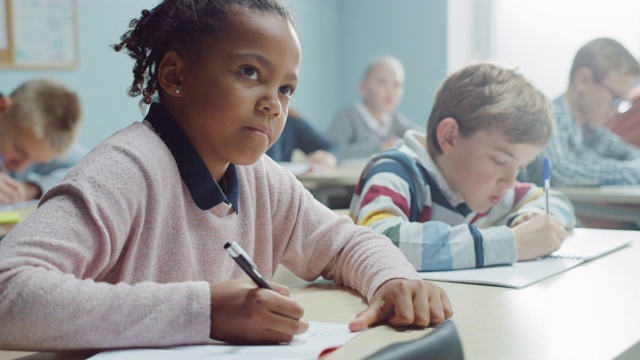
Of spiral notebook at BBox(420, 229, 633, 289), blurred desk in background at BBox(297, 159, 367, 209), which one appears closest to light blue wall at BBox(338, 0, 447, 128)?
blurred desk in background at BBox(297, 159, 367, 209)

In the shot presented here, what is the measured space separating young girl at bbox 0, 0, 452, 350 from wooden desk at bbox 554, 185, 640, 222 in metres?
1.84

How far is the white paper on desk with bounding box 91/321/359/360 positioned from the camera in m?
0.73

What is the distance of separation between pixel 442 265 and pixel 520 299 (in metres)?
0.25

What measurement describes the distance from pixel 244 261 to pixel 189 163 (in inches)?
9.1

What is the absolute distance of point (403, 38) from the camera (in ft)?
17.8

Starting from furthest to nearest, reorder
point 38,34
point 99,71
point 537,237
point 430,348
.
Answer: point 99,71
point 38,34
point 537,237
point 430,348

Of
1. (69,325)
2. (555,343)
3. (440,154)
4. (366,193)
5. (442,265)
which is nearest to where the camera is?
(69,325)

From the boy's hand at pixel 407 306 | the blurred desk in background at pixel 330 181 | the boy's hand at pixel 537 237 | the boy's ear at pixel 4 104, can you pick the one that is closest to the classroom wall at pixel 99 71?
the boy's ear at pixel 4 104

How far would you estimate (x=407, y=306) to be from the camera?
0.88 m

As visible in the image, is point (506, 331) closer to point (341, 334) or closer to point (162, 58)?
point (341, 334)

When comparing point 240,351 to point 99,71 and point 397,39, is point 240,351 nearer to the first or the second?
point 99,71

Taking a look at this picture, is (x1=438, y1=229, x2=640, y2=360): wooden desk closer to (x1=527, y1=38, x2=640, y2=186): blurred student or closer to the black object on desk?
the black object on desk

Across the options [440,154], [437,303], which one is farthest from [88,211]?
[440,154]

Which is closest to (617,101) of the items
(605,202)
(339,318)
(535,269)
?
(605,202)
